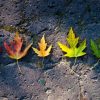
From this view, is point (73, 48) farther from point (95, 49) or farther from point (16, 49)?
point (16, 49)

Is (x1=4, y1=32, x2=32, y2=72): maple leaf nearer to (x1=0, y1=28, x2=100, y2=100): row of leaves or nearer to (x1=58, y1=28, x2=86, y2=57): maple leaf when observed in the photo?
(x1=0, y1=28, x2=100, y2=100): row of leaves

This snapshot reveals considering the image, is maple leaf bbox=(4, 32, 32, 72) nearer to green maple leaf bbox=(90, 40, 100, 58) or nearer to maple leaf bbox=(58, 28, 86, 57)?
maple leaf bbox=(58, 28, 86, 57)

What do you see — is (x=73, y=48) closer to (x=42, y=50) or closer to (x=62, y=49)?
(x=62, y=49)


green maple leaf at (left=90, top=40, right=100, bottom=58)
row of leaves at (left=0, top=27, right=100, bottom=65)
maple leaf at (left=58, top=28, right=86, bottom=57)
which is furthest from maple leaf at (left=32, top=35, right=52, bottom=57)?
green maple leaf at (left=90, top=40, right=100, bottom=58)

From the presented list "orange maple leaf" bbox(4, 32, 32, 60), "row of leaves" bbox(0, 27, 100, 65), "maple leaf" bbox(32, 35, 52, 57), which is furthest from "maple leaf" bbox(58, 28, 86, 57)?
"orange maple leaf" bbox(4, 32, 32, 60)

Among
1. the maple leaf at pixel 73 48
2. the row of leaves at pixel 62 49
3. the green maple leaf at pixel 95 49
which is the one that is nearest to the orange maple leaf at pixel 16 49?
the row of leaves at pixel 62 49

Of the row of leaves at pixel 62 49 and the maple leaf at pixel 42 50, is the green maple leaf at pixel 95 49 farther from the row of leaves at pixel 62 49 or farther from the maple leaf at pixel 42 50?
the maple leaf at pixel 42 50

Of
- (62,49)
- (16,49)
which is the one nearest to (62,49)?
(62,49)

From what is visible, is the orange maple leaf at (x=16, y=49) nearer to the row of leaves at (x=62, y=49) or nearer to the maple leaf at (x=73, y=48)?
the row of leaves at (x=62, y=49)

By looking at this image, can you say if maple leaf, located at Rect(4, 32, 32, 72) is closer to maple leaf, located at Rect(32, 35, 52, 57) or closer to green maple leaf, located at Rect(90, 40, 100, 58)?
maple leaf, located at Rect(32, 35, 52, 57)

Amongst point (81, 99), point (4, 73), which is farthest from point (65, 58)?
point (4, 73)

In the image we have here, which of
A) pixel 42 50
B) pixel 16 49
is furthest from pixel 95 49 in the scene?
pixel 16 49

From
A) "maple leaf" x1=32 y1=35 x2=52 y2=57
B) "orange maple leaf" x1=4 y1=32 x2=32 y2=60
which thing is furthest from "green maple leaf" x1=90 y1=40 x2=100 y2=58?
"orange maple leaf" x1=4 y1=32 x2=32 y2=60
